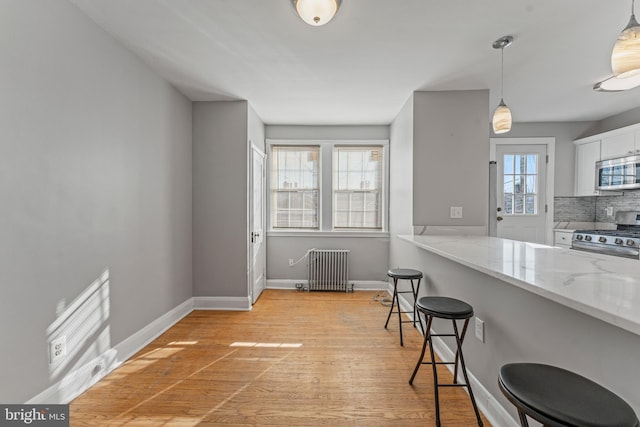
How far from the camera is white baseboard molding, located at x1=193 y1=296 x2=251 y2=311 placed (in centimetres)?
356

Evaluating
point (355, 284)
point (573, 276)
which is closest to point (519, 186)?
point (355, 284)

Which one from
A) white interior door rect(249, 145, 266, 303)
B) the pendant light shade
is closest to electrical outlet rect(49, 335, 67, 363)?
white interior door rect(249, 145, 266, 303)

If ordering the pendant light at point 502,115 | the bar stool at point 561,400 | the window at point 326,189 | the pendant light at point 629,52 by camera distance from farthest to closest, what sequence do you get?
1. the window at point 326,189
2. the pendant light at point 502,115
3. the pendant light at point 629,52
4. the bar stool at point 561,400

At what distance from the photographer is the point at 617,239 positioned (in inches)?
124

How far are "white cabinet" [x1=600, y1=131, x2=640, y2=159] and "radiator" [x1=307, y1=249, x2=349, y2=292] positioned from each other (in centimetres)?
386

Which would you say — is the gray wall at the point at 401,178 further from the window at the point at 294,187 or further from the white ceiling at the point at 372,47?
the window at the point at 294,187

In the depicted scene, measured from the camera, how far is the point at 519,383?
96 cm

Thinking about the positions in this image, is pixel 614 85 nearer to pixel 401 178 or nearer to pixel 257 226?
pixel 401 178

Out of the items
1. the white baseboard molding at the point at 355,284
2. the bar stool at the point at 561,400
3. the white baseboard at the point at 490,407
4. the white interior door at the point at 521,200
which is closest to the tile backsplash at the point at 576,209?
the white interior door at the point at 521,200

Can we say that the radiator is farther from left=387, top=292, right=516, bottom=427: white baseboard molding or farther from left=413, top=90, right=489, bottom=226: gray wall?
left=387, top=292, right=516, bottom=427: white baseboard molding

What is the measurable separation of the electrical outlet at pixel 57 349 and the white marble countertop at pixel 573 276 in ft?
8.43

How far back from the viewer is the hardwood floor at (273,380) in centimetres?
177

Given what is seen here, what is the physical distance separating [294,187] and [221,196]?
134 centimetres

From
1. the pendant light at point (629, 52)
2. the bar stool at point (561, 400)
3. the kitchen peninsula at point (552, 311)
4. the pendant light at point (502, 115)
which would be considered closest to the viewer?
the bar stool at point (561, 400)
